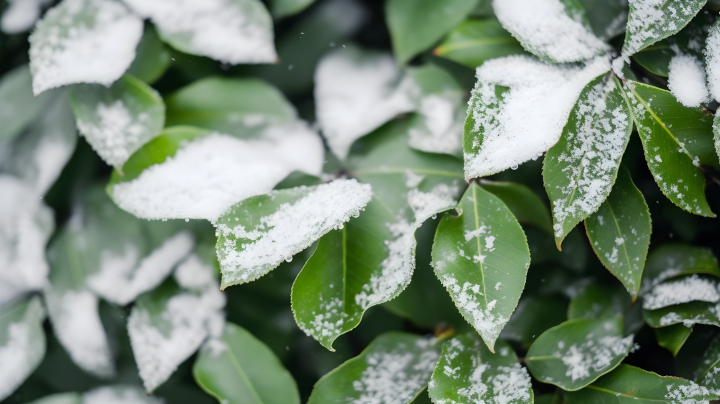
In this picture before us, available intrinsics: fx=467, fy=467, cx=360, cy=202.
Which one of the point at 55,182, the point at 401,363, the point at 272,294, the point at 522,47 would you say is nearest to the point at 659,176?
the point at 522,47

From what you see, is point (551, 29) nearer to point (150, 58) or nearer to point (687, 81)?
point (687, 81)

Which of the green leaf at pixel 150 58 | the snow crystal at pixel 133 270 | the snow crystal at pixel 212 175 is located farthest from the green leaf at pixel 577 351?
the green leaf at pixel 150 58

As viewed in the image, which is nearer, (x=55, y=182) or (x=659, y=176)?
(x=659, y=176)

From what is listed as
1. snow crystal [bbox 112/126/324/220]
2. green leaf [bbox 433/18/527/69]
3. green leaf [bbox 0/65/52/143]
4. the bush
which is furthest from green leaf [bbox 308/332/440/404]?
green leaf [bbox 0/65/52/143]

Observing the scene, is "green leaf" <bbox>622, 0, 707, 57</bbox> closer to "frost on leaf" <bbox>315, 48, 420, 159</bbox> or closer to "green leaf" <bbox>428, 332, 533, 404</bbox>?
"frost on leaf" <bbox>315, 48, 420, 159</bbox>

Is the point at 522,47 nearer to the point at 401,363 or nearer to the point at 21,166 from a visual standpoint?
the point at 401,363

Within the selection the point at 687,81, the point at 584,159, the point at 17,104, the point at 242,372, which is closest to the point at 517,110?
the point at 584,159
